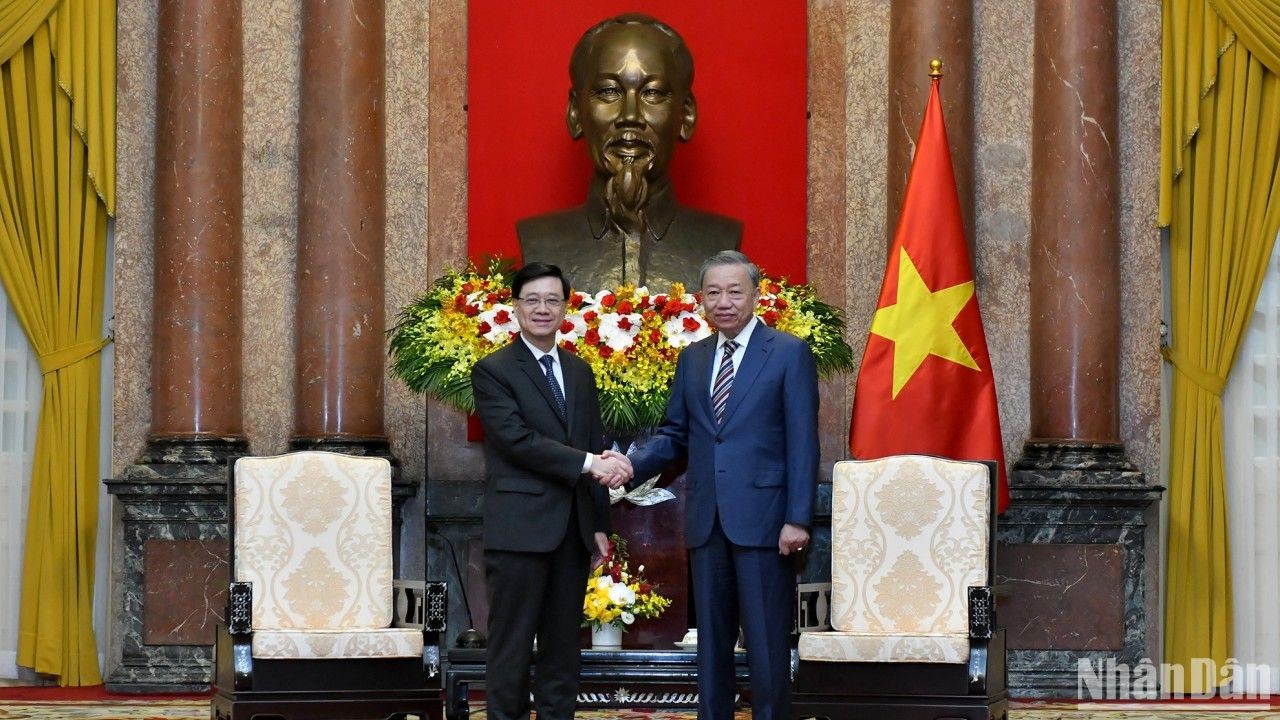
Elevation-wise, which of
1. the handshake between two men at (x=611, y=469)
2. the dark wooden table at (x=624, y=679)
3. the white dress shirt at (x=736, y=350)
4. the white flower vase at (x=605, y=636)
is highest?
the white dress shirt at (x=736, y=350)

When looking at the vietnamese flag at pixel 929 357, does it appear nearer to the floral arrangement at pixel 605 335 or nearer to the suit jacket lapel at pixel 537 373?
the floral arrangement at pixel 605 335

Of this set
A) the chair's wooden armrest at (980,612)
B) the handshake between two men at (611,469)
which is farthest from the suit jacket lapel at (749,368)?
the chair's wooden armrest at (980,612)

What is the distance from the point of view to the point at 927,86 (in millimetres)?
7914

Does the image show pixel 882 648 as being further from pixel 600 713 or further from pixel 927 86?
pixel 927 86

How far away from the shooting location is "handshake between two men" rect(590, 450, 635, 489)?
17.6 ft

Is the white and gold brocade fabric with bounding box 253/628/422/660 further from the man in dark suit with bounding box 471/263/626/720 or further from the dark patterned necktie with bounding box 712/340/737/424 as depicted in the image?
the dark patterned necktie with bounding box 712/340/737/424

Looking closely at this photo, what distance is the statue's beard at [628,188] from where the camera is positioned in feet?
24.7

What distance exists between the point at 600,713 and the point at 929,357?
1.93 metres

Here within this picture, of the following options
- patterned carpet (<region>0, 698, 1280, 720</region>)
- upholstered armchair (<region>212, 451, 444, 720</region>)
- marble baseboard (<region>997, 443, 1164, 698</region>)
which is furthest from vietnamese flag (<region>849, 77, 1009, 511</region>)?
upholstered armchair (<region>212, 451, 444, 720</region>)

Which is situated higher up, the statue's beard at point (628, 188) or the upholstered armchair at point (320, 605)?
the statue's beard at point (628, 188)

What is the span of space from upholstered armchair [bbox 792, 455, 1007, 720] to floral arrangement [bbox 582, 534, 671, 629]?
86 centimetres

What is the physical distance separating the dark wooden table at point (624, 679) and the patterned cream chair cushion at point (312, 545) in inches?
13.3

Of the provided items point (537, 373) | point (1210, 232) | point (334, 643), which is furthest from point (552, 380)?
point (1210, 232)

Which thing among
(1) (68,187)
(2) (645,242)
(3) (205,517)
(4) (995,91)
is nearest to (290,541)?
(3) (205,517)
